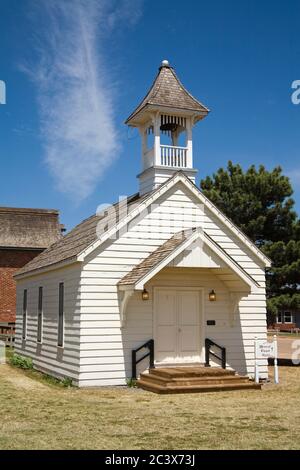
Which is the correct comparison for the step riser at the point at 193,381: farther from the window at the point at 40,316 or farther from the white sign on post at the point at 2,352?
the white sign on post at the point at 2,352

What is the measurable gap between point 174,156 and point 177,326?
17.9 ft

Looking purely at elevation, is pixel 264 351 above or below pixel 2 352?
above

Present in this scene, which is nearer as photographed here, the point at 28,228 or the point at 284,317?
the point at 28,228

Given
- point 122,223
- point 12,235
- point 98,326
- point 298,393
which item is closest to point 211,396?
point 298,393

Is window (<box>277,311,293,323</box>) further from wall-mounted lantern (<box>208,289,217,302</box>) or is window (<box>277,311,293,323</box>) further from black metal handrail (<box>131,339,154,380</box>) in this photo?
black metal handrail (<box>131,339,154,380</box>)

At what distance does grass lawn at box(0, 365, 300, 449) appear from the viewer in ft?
28.2

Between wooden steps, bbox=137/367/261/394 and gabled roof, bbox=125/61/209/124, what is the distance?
809 cm

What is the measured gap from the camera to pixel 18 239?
38500 millimetres

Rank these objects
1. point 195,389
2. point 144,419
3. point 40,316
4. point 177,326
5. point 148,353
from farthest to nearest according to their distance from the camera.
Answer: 1. point 40,316
2. point 177,326
3. point 148,353
4. point 195,389
5. point 144,419

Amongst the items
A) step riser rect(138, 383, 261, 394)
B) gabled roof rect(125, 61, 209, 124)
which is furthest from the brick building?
step riser rect(138, 383, 261, 394)

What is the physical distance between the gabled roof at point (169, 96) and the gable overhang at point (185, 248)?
196 inches

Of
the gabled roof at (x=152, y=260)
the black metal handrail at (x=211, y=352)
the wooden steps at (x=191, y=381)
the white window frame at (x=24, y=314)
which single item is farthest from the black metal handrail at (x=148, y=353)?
the white window frame at (x=24, y=314)

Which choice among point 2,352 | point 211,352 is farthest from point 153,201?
point 2,352

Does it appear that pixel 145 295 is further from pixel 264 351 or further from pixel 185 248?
pixel 264 351
